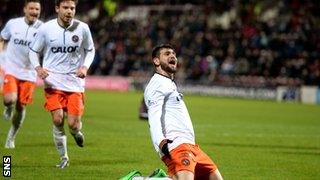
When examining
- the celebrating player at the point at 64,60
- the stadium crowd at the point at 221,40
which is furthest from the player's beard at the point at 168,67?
the stadium crowd at the point at 221,40

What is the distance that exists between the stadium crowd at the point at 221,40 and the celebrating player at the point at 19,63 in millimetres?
20182

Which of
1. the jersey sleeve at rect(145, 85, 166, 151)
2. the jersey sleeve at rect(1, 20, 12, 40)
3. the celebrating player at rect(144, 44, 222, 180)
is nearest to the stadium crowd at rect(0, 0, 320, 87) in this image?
the jersey sleeve at rect(1, 20, 12, 40)

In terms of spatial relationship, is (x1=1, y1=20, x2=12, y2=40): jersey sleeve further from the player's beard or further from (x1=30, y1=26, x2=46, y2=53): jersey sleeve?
the player's beard

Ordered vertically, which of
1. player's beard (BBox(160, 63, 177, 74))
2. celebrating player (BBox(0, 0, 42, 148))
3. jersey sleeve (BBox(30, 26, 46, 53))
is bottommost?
celebrating player (BBox(0, 0, 42, 148))

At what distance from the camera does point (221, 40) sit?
36750 mm

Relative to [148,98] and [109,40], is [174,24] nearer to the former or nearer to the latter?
[109,40]

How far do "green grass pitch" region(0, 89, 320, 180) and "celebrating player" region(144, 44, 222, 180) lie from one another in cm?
224

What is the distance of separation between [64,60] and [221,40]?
2539 cm

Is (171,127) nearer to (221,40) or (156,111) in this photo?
(156,111)

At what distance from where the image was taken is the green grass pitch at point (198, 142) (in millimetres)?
11602

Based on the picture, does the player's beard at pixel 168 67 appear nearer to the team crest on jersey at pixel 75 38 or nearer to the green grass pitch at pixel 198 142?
the green grass pitch at pixel 198 142

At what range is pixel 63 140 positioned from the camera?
451 inches

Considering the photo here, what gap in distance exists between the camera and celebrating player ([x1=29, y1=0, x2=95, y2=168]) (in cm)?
1164

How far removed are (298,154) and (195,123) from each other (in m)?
7.05
